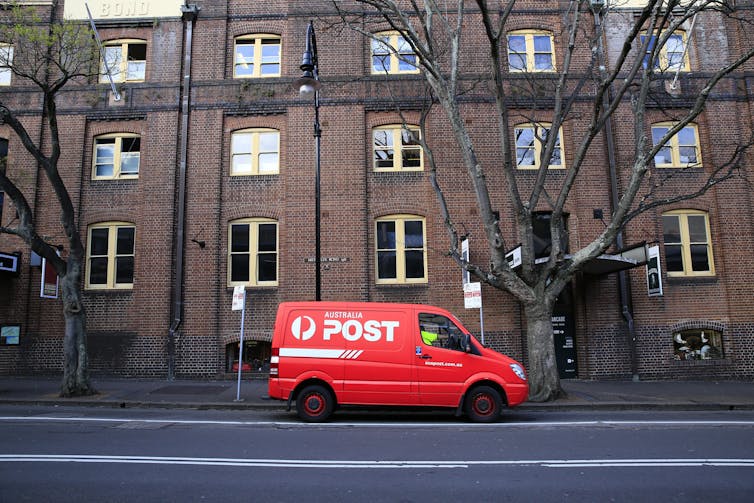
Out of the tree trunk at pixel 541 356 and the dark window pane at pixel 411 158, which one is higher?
the dark window pane at pixel 411 158

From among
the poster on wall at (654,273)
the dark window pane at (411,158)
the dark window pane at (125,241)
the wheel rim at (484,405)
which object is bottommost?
the wheel rim at (484,405)

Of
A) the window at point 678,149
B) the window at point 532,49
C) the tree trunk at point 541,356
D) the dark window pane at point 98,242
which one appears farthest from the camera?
the window at point 532,49

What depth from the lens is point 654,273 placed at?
1471 cm

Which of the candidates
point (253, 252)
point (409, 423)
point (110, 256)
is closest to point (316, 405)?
point (409, 423)

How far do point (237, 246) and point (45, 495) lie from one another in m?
11.8

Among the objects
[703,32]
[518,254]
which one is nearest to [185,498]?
[518,254]

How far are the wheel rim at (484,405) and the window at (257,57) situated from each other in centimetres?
1256

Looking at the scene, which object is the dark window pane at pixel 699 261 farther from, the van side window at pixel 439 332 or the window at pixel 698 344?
the van side window at pixel 439 332

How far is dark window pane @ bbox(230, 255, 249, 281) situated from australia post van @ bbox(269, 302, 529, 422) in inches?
271

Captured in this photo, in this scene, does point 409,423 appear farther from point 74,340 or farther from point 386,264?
point 74,340

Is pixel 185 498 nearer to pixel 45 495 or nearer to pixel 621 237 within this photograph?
pixel 45 495

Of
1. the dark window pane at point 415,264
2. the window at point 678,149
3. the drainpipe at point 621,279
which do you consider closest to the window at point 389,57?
the drainpipe at point 621,279

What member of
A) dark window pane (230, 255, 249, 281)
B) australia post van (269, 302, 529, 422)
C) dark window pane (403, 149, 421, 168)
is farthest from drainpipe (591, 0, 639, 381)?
dark window pane (230, 255, 249, 281)

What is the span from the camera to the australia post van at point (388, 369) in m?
9.86
